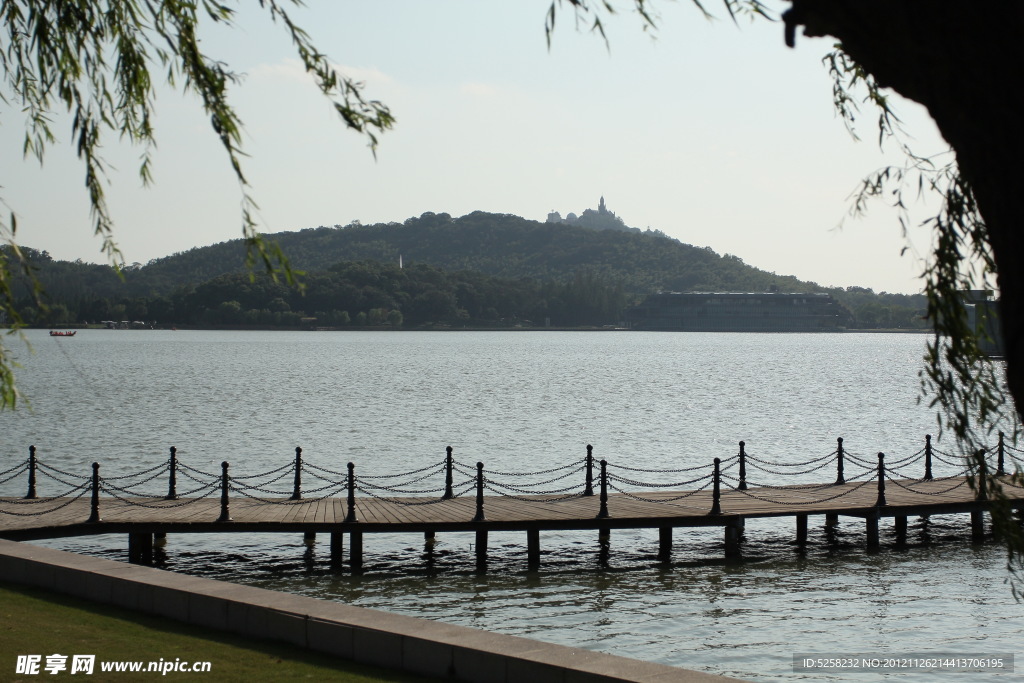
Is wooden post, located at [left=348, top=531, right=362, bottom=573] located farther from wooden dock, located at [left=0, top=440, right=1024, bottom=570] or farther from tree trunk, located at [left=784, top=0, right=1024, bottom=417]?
tree trunk, located at [left=784, top=0, right=1024, bottom=417]

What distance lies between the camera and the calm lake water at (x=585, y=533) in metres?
17.2

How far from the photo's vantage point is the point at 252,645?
9.97m

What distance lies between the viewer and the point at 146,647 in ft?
31.8

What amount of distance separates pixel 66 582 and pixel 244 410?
52426mm

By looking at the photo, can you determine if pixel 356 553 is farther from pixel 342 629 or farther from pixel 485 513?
pixel 342 629

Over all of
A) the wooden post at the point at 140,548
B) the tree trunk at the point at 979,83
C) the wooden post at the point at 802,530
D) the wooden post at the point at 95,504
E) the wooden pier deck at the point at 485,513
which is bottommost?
the wooden post at the point at 802,530

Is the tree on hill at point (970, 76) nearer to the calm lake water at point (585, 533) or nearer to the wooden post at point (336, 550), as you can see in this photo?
the calm lake water at point (585, 533)

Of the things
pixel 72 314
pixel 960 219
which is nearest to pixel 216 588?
pixel 960 219

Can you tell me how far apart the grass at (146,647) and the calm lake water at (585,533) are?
2647 millimetres

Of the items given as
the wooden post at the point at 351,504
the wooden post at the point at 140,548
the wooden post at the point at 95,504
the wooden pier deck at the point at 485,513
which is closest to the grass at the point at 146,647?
the wooden post at the point at 95,504

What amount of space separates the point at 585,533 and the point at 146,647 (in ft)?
54.4

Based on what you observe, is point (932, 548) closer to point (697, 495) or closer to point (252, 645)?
point (697, 495)

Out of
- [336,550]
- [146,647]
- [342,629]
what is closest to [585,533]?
[336,550]

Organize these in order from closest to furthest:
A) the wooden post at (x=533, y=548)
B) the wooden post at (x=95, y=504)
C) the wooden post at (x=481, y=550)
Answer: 1. the wooden post at (x=95, y=504)
2. the wooden post at (x=481, y=550)
3. the wooden post at (x=533, y=548)
